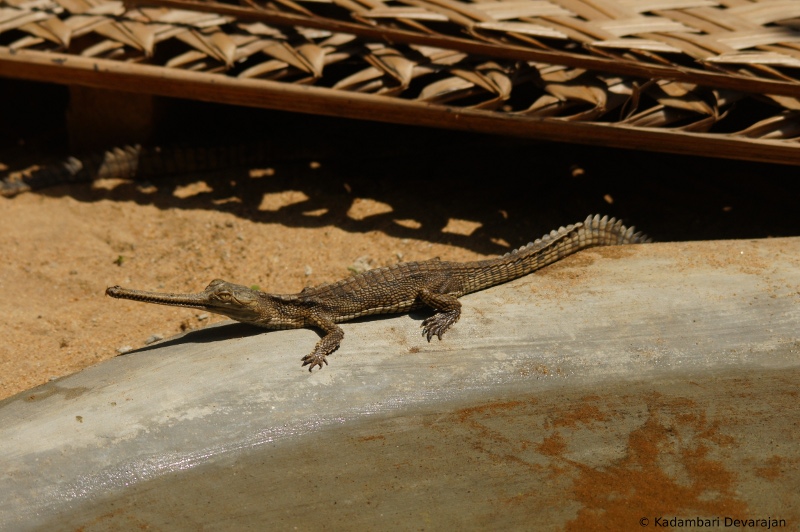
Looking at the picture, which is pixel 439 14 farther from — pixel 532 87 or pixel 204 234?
pixel 204 234

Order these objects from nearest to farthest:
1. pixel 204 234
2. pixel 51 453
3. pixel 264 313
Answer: pixel 51 453, pixel 264 313, pixel 204 234

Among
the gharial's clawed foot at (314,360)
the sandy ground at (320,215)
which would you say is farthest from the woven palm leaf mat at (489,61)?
the gharial's clawed foot at (314,360)

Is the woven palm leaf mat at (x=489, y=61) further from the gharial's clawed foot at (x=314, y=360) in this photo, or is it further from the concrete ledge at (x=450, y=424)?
the gharial's clawed foot at (x=314, y=360)

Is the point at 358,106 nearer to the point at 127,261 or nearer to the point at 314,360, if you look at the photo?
the point at 127,261

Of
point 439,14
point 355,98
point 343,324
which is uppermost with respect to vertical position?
point 439,14

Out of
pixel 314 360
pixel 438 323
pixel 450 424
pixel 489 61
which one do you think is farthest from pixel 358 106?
pixel 450 424

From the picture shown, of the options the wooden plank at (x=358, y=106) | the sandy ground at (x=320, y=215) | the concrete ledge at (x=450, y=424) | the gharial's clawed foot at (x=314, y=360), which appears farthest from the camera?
the sandy ground at (x=320, y=215)

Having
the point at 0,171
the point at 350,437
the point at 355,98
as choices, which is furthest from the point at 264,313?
the point at 0,171
